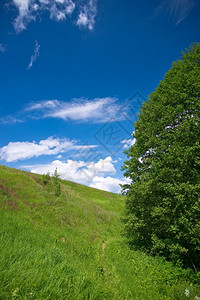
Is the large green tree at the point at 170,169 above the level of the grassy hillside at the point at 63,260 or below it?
above

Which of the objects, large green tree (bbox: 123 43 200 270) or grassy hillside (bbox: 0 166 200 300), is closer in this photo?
grassy hillside (bbox: 0 166 200 300)

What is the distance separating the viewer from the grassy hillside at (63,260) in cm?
462

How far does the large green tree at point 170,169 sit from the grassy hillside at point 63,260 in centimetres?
180

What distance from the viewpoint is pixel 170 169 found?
1000 cm

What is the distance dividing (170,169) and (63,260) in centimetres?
777

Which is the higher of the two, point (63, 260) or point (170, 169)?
point (170, 169)

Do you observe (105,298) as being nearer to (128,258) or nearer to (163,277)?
(163,277)

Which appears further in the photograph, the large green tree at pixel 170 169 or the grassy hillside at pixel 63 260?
the large green tree at pixel 170 169

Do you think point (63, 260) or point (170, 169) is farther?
point (170, 169)

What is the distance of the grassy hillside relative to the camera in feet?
15.2

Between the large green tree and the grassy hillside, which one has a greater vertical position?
the large green tree

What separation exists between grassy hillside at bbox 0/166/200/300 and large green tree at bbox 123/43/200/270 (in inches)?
71.0

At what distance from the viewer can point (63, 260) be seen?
7906mm

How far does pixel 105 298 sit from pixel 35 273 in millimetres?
2831
